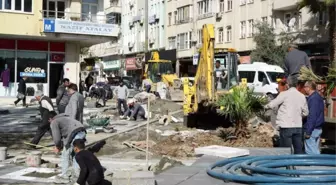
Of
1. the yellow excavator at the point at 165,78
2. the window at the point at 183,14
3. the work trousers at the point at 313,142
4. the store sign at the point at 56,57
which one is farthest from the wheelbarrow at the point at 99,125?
the window at the point at 183,14

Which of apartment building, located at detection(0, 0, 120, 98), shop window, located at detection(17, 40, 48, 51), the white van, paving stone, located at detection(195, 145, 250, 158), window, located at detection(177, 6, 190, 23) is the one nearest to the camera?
paving stone, located at detection(195, 145, 250, 158)

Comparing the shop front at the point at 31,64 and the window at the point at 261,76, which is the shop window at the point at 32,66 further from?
the window at the point at 261,76

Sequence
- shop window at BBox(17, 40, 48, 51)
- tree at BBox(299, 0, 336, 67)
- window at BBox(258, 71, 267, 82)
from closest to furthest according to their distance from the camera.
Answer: tree at BBox(299, 0, 336, 67) < window at BBox(258, 71, 267, 82) < shop window at BBox(17, 40, 48, 51)

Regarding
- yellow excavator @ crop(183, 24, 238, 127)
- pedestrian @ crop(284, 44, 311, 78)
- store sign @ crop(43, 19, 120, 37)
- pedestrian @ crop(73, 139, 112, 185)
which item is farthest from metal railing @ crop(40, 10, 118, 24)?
pedestrian @ crop(73, 139, 112, 185)

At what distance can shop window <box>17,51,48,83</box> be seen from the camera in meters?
35.2

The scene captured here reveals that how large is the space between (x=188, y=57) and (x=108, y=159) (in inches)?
1754

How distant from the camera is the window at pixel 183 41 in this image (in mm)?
56750

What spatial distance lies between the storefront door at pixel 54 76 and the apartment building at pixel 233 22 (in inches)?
613

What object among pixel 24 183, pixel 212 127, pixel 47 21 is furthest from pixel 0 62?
pixel 24 183

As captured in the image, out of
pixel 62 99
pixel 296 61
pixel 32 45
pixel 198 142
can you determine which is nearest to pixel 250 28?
pixel 32 45

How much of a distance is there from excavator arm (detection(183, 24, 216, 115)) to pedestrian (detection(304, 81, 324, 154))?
27.4 ft

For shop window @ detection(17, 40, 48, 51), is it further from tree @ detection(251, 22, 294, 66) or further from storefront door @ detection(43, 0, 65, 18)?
tree @ detection(251, 22, 294, 66)

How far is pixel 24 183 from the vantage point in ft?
32.1

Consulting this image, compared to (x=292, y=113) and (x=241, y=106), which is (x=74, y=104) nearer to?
(x=241, y=106)
